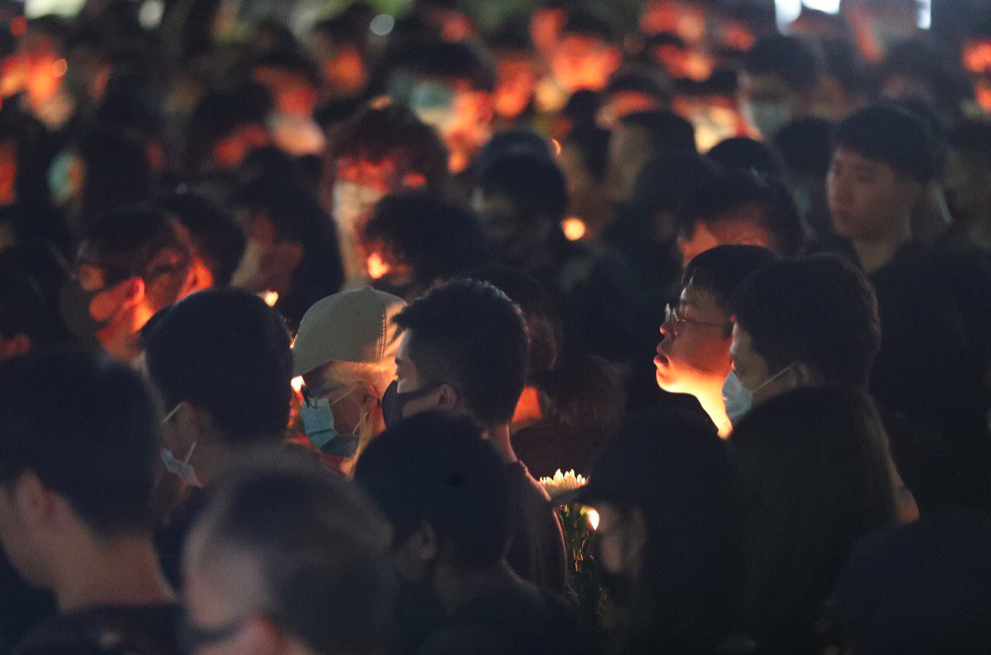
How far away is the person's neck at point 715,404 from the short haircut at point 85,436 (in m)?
2.05

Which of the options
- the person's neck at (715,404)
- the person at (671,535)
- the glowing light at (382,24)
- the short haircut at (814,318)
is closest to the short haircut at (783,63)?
the person's neck at (715,404)

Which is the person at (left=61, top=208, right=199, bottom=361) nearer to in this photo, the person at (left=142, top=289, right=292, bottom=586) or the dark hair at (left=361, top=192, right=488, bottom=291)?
the dark hair at (left=361, top=192, right=488, bottom=291)

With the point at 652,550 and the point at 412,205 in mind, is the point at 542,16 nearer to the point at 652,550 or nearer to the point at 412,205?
the point at 412,205

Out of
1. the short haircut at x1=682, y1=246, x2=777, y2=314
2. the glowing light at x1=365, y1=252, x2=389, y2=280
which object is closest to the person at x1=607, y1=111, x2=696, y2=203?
the glowing light at x1=365, y1=252, x2=389, y2=280

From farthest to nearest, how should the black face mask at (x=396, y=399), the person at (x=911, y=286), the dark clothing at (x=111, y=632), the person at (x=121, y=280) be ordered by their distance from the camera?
the person at (x=121, y=280), the person at (x=911, y=286), the black face mask at (x=396, y=399), the dark clothing at (x=111, y=632)

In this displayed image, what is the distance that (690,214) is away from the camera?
5938 mm

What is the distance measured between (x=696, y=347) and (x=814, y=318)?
0.68m

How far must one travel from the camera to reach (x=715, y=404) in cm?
471

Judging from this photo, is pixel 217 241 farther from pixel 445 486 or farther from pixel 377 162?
pixel 445 486

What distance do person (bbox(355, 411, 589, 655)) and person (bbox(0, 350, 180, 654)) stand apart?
0.42 meters

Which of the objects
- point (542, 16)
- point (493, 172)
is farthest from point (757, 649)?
point (542, 16)

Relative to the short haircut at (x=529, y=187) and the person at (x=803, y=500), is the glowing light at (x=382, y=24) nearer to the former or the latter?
the short haircut at (x=529, y=187)

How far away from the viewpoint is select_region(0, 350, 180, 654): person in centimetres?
281

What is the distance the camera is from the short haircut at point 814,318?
404cm
